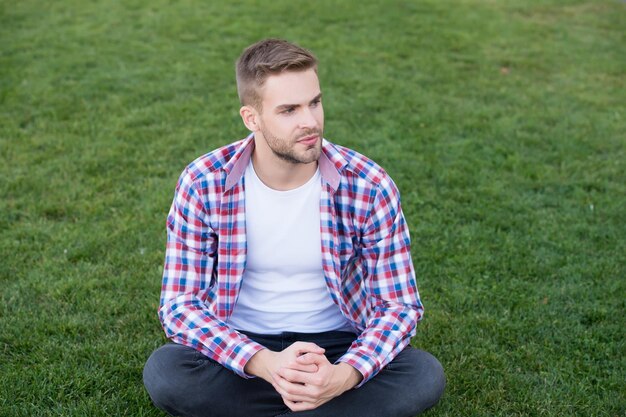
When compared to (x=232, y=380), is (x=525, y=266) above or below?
below

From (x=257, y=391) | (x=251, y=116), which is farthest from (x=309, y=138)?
(x=257, y=391)

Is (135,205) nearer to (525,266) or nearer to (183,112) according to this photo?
(183,112)

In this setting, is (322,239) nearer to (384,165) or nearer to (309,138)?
(309,138)

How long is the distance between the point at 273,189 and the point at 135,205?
8.78 feet

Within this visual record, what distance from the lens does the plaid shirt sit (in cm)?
313

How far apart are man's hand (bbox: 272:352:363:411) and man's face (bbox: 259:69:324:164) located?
2.69 feet

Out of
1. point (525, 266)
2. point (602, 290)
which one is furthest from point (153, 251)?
point (602, 290)

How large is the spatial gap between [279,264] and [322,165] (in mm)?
463

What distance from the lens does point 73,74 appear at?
27.4ft

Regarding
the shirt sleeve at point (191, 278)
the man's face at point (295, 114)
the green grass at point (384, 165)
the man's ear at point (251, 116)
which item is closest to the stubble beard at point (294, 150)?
the man's face at point (295, 114)

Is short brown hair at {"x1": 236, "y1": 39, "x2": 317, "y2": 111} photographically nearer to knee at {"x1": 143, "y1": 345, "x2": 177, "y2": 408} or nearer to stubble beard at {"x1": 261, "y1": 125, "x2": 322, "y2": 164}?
stubble beard at {"x1": 261, "y1": 125, "x2": 322, "y2": 164}

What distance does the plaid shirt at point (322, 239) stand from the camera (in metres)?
3.13

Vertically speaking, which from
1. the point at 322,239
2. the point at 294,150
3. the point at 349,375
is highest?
the point at 294,150

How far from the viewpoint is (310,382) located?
9.23 ft
